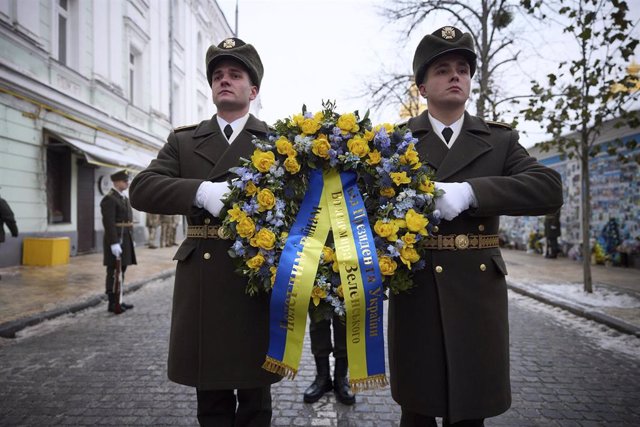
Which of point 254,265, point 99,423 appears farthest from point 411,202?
point 99,423

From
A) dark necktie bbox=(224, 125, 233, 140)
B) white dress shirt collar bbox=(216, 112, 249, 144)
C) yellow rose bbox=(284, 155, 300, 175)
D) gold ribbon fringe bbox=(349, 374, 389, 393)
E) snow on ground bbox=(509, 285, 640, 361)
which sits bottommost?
snow on ground bbox=(509, 285, 640, 361)

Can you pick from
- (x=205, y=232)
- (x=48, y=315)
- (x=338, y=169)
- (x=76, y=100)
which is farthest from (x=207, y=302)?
(x=76, y=100)

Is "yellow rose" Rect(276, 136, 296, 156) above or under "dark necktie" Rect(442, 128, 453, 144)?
under

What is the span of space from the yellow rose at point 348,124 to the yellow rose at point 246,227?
54 centimetres

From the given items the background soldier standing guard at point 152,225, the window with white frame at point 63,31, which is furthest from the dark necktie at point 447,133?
the background soldier standing guard at point 152,225

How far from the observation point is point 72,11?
12.2 m

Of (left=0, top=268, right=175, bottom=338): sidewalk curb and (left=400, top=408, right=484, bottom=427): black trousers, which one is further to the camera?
(left=0, top=268, right=175, bottom=338): sidewalk curb

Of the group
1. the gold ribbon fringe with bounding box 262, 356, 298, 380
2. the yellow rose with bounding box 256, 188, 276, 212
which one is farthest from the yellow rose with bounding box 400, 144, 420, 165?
the gold ribbon fringe with bounding box 262, 356, 298, 380

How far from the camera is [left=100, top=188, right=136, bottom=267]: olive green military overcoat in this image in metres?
6.63

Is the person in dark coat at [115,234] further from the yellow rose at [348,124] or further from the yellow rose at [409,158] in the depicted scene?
the yellow rose at [409,158]

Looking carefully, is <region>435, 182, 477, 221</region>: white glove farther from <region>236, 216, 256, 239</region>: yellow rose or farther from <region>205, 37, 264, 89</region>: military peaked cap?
<region>205, 37, 264, 89</region>: military peaked cap

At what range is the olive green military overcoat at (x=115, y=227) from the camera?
21.7ft

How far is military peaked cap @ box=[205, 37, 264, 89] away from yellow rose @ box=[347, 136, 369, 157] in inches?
31.7

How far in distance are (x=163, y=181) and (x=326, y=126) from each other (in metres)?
0.81
